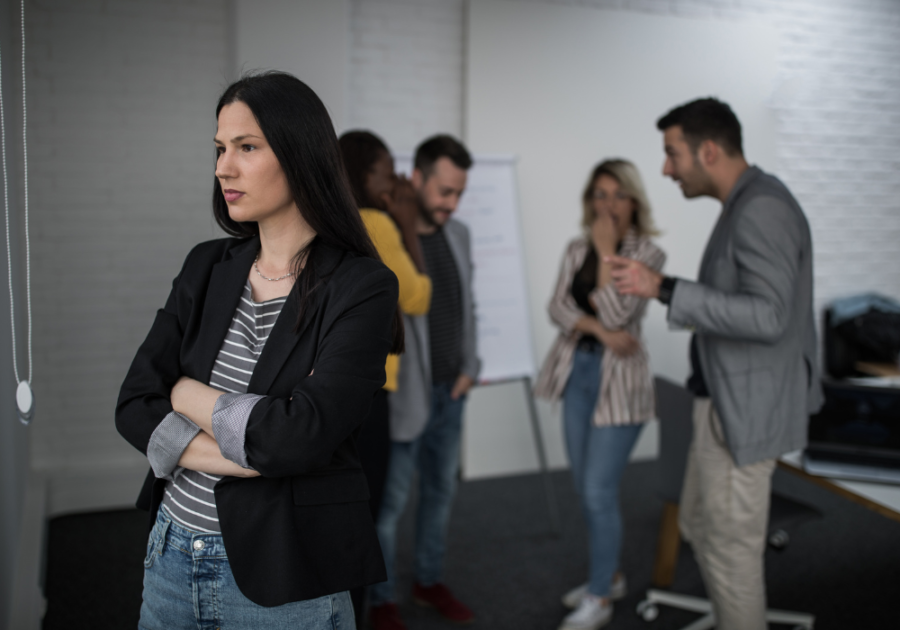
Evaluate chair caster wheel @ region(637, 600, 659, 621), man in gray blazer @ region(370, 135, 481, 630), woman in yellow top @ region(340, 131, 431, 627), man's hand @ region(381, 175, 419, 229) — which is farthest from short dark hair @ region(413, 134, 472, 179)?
chair caster wheel @ region(637, 600, 659, 621)

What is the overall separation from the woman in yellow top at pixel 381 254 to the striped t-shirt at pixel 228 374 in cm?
69

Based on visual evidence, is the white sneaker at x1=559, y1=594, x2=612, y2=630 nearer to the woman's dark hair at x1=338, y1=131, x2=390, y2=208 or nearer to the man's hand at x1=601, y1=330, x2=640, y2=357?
the man's hand at x1=601, y1=330, x2=640, y2=357

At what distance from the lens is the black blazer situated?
95 centimetres

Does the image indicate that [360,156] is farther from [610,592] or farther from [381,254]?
[610,592]

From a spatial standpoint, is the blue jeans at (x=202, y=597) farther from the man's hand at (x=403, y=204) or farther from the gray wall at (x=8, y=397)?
the man's hand at (x=403, y=204)

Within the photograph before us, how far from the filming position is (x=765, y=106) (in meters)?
3.93

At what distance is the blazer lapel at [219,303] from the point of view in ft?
3.46

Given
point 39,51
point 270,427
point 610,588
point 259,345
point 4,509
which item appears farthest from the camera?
point 39,51

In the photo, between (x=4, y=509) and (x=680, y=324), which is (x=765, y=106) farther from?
(x=4, y=509)

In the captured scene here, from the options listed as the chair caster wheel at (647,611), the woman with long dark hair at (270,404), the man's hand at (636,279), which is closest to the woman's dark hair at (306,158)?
the woman with long dark hair at (270,404)

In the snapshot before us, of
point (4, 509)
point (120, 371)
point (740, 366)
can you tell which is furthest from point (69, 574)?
point (740, 366)

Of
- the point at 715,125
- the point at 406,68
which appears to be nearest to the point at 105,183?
the point at 406,68

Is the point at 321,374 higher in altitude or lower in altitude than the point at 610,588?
higher

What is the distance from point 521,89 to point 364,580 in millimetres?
3104
